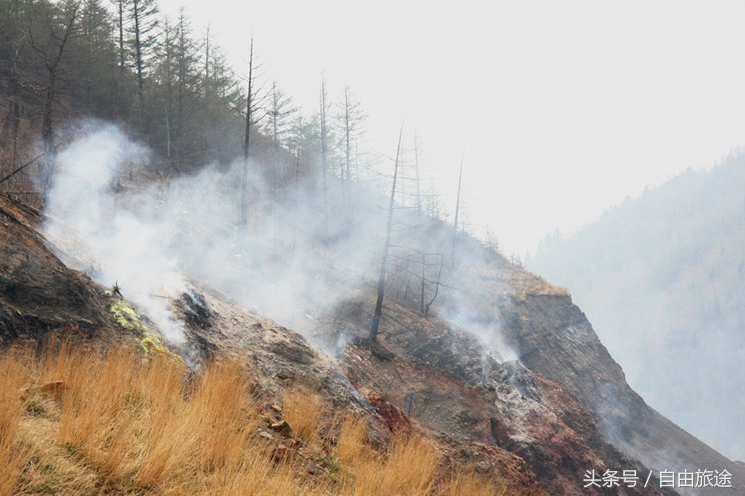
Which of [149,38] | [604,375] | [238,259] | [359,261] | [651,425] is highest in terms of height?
[149,38]

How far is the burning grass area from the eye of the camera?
251cm

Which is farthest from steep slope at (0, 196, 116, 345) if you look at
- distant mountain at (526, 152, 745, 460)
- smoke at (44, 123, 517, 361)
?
distant mountain at (526, 152, 745, 460)

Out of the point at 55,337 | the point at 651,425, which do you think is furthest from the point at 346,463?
the point at 651,425

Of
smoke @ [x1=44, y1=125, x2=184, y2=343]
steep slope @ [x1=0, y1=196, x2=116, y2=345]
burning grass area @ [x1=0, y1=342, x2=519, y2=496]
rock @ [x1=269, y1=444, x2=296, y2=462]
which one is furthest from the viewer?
smoke @ [x1=44, y1=125, x2=184, y2=343]

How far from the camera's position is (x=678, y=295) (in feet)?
342

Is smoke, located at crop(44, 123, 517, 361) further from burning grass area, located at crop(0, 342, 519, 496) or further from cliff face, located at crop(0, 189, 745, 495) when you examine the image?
burning grass area, located at crop(0, 342, 519, 496)

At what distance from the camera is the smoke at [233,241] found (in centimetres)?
1044

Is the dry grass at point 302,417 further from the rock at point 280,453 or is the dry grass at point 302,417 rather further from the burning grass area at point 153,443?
the rock at point 280,453

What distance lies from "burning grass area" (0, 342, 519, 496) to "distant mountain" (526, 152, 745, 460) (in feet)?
288

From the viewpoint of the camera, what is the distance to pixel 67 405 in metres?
2.99

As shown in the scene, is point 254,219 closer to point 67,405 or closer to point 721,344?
point 67,405

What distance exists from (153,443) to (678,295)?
421 feet

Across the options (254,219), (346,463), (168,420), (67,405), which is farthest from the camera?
(254,219)

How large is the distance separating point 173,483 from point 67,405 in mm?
1040
